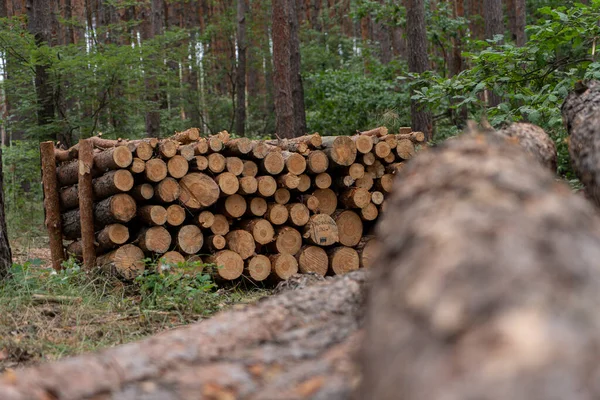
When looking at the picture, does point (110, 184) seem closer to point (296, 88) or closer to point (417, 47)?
point (417, 47)

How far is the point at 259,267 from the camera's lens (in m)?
7.29

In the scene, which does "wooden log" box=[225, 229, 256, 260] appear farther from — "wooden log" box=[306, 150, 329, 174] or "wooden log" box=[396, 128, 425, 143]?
"wooden log" box=[396, 128, 425, 143]

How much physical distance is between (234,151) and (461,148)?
5703mm

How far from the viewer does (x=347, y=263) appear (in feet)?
25.3

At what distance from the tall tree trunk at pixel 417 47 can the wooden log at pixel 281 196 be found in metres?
4.16

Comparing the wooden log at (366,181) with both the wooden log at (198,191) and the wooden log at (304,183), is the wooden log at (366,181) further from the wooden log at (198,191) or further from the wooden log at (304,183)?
the wooden log at (198,191)

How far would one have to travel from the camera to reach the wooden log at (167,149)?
267 inches

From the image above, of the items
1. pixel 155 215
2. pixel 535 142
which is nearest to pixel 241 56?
pixel 155 215

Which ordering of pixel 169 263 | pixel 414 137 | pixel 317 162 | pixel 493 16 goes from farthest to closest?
pixel 493 16 → pixel 414 137 → pixel 317 162 → pixel 169 263

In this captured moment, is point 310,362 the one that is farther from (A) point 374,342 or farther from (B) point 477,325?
(B) point 477,325

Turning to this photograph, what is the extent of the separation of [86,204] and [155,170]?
2.84 feet

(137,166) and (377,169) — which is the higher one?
(137,166)

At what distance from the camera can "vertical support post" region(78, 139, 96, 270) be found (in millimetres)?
6867

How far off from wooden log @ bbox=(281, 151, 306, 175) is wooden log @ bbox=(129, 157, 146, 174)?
1.61 metres
